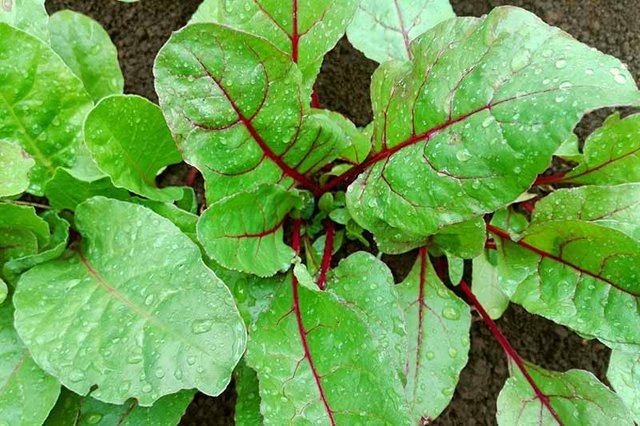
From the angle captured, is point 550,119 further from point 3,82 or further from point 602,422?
point 3,82

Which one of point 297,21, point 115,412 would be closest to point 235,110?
point 297,21

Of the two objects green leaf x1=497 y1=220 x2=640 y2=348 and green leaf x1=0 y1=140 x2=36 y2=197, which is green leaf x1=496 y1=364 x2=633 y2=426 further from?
green leaf x1=0 y1=140 x2=36 y2=197

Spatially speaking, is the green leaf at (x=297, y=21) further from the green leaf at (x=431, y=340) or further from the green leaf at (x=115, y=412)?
the green leaf at (x=115, y=412)

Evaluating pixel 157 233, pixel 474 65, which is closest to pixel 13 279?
pixel 157 233

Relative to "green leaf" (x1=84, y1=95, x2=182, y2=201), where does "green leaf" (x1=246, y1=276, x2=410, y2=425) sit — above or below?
below

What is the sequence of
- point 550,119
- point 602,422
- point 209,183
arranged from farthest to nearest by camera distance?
point 602,422 → point 209,183 → point 550,119

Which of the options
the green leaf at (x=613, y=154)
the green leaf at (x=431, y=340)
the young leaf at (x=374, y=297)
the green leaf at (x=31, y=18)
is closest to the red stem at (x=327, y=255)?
the young leaf at (x=374, y=297)

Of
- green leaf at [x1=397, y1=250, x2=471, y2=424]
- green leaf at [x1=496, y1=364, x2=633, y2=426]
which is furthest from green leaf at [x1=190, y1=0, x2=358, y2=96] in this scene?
green leaf at [x1=496, y1=364, x2=633, y2=426]
